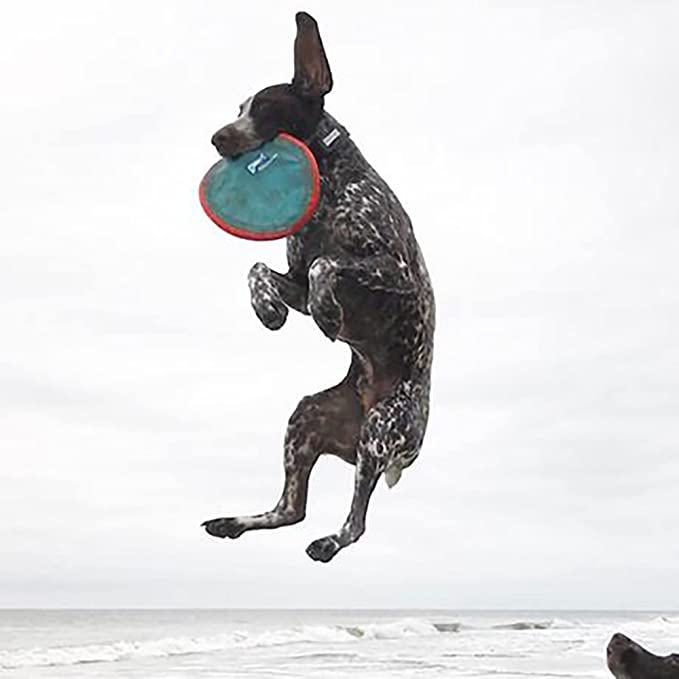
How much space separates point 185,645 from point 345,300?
52.5 meters

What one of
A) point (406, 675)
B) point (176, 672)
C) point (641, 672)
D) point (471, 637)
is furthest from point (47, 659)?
point (641, 672)

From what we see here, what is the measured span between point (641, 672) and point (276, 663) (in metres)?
38.5

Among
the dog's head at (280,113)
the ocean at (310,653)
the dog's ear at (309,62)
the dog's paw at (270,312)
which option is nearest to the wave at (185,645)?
the ocean at (310,653)

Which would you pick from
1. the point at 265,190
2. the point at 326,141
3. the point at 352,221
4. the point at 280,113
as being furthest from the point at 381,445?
the point at 280,113

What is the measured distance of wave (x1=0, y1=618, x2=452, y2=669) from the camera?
4894 cm

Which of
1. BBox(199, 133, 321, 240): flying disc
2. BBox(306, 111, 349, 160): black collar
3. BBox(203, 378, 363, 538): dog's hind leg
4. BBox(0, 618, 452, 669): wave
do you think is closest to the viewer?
BBox(199, 133, 321, 240): flying disc

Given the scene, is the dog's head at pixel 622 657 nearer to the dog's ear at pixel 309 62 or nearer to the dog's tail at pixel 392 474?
the dog's tail at pixel 392 474

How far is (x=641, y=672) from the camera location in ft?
21.0

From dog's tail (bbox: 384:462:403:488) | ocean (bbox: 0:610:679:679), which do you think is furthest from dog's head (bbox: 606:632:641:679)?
ocean (bbox: 0:610:679:679)

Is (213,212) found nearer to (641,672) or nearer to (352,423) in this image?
(352,423)

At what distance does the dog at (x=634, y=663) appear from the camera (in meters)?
6.39

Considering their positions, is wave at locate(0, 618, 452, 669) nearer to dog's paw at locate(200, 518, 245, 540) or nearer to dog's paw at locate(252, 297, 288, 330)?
dog's paw at locate(200, 518, 245, 540)

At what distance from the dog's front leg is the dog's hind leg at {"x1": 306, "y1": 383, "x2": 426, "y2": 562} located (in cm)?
48

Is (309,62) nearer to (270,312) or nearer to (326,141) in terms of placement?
(326,141)
